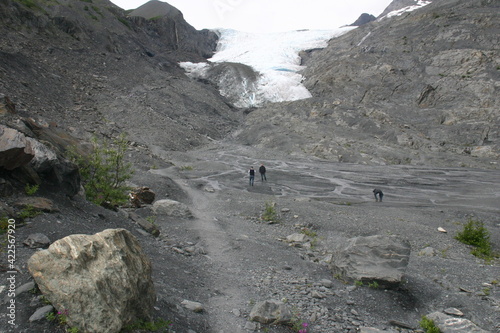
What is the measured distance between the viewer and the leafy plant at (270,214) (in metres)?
13.2

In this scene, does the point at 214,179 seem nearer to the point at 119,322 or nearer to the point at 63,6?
the point at 119,322

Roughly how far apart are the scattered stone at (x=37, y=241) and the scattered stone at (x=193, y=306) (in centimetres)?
247

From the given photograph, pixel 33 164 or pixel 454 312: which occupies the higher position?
pixel 33 164

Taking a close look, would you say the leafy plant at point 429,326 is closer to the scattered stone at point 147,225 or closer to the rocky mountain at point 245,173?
the rocky mountain at point 245,173

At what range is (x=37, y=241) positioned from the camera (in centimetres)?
537

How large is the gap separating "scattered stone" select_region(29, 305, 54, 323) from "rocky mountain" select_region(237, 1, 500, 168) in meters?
34.1

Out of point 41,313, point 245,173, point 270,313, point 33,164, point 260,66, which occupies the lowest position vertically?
point 245,173

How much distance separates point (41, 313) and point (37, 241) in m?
2.02

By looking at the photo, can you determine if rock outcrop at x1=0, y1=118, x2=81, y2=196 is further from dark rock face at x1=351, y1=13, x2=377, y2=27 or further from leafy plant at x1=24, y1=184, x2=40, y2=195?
dark rock face at x1=351, y1=13, x2=377, y2=27

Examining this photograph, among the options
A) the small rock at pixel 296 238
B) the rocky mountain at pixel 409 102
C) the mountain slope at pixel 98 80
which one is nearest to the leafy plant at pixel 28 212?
the small rock at pixel 296 238

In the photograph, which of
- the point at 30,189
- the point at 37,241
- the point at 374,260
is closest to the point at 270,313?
the point at 374,260

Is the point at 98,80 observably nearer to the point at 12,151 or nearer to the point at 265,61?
the point at 12,151

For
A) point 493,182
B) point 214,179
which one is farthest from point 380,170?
point 214,179

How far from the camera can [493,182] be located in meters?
26.6
